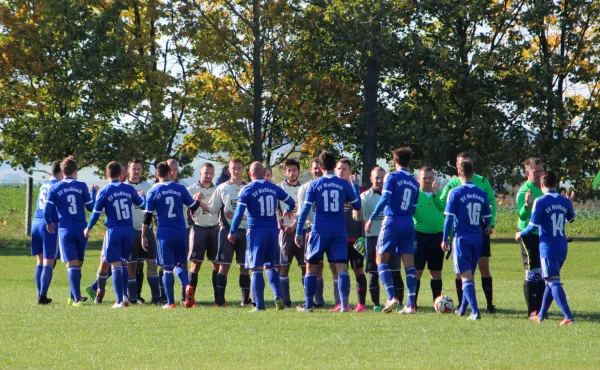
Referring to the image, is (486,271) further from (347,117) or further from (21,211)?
(21,211)

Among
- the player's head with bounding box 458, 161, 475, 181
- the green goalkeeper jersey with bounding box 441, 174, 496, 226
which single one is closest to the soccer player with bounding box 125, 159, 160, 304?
the green goalkeeper jersey with bounding box 441, 174, 496, 226

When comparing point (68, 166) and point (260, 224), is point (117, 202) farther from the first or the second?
point (260, 224)

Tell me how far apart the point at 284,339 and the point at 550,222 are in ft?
12.9

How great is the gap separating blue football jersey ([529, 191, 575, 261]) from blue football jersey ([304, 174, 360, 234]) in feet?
8.79

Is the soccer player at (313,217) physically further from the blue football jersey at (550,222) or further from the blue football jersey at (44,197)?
the blue football jersey at (44,197)

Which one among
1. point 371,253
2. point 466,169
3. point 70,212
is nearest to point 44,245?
point 70,212

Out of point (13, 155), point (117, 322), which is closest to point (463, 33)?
point (13, 155)

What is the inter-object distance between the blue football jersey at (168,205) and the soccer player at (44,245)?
6.39 feet

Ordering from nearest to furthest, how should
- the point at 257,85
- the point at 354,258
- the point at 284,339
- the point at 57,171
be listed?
the point at 284,339 → the point at 354,258 → the point at 57,171 → the point at 257,85

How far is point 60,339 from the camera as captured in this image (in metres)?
10.7

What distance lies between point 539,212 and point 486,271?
7.42 ft

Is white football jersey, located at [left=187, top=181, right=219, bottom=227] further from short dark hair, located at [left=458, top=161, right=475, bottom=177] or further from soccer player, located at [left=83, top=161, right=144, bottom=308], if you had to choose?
short dark hair, located at [left=458, top=161, right=475, bottom=177]

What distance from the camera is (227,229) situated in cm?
1523

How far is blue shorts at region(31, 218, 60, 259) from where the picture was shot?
1569 cm
